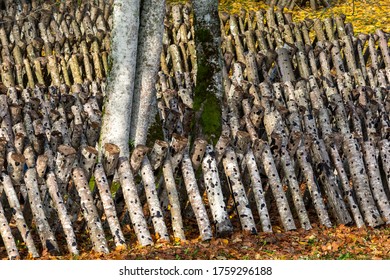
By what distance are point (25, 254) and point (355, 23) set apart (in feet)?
34.8

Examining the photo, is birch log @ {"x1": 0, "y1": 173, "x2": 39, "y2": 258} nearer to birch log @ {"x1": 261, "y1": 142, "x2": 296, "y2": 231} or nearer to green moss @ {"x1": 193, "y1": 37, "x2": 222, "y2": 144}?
birch log @ {"x1": 261, "y1": 142, "x2": 296, "y2": 231}

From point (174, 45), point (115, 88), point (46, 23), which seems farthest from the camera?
point (46, 23)

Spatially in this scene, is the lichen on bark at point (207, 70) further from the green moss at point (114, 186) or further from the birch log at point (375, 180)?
the birch log at point (375, 180)

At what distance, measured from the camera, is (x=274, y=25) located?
41.4ft

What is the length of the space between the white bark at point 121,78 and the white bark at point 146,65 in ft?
0.81

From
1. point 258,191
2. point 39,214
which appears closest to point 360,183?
point 258,191

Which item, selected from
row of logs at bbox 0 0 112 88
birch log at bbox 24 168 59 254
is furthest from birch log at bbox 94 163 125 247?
row of logs at bbox 0 0 112 88

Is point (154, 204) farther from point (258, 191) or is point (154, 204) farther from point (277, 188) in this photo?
point (277, 188)

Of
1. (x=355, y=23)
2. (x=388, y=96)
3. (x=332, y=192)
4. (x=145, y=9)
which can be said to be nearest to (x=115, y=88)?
(x=145, y=9)

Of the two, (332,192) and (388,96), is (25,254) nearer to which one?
(332,192)

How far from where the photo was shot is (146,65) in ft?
25.3

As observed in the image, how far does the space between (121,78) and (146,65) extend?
0.42 meters

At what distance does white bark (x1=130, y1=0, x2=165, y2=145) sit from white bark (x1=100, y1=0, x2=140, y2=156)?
0.25 meters

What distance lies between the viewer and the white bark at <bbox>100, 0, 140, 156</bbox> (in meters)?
7.36
